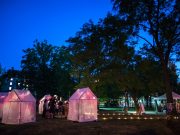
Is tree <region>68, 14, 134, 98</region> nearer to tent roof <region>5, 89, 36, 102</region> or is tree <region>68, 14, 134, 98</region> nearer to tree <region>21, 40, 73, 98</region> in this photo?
tent roof <region>5, 89, 36, 102</region>

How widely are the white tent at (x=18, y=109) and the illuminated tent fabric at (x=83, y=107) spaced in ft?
11.7

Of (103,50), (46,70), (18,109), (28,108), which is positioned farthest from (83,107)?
(46,70)

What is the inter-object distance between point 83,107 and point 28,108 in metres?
4.66

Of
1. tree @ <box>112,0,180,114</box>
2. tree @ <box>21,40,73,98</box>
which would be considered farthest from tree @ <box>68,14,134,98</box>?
tree @ <box>21,40,73,98</box>

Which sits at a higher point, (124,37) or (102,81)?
(124,37)

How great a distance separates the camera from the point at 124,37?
100ft

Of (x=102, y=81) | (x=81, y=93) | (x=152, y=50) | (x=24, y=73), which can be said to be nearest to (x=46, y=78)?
(x=24, y=73)

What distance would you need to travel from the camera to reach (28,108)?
23734mm

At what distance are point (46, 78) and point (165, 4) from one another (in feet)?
119

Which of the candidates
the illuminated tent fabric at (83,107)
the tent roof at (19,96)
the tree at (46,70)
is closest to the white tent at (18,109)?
the tent roof at (19,96)

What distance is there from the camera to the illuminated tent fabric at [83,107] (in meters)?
23.8

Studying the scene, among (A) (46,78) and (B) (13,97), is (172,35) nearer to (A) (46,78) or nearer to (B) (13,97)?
(B) (13,97)

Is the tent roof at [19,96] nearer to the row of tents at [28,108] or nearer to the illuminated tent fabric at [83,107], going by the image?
the row of tents at [28,108]

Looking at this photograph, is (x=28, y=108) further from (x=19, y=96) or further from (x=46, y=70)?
(x=46, y=70)
